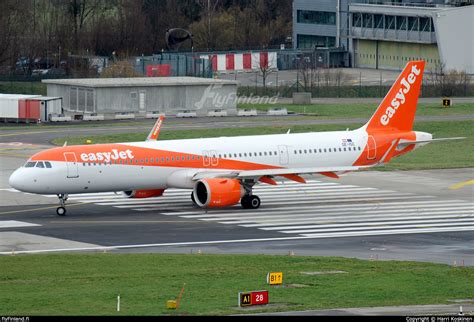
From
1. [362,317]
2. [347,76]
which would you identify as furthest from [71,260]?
[347,76]

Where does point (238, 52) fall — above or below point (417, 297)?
above

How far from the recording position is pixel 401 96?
2810 inches

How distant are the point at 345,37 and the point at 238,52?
57.2 feet

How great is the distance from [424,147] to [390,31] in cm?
8060

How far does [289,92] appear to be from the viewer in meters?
148

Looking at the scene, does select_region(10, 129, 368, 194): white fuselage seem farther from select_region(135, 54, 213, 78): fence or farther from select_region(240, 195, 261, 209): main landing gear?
select_region(135, 54, 213, 78): fence

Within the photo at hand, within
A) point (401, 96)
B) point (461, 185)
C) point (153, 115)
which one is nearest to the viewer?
point (401, 96)

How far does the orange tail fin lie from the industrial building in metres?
88.3

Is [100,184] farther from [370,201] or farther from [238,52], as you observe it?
[238,52]

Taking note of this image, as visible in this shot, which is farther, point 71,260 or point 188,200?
point 188,200

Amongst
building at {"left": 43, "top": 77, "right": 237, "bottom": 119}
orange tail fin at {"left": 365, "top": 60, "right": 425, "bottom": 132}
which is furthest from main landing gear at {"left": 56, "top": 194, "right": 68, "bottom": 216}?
building at {"left": 43, "top": 77, "right": 237, "bottom": 119}

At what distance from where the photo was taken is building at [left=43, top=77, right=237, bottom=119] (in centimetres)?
11850

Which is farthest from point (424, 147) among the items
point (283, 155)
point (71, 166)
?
point (71, 166)

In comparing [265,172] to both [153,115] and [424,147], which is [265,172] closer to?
[424,147]
